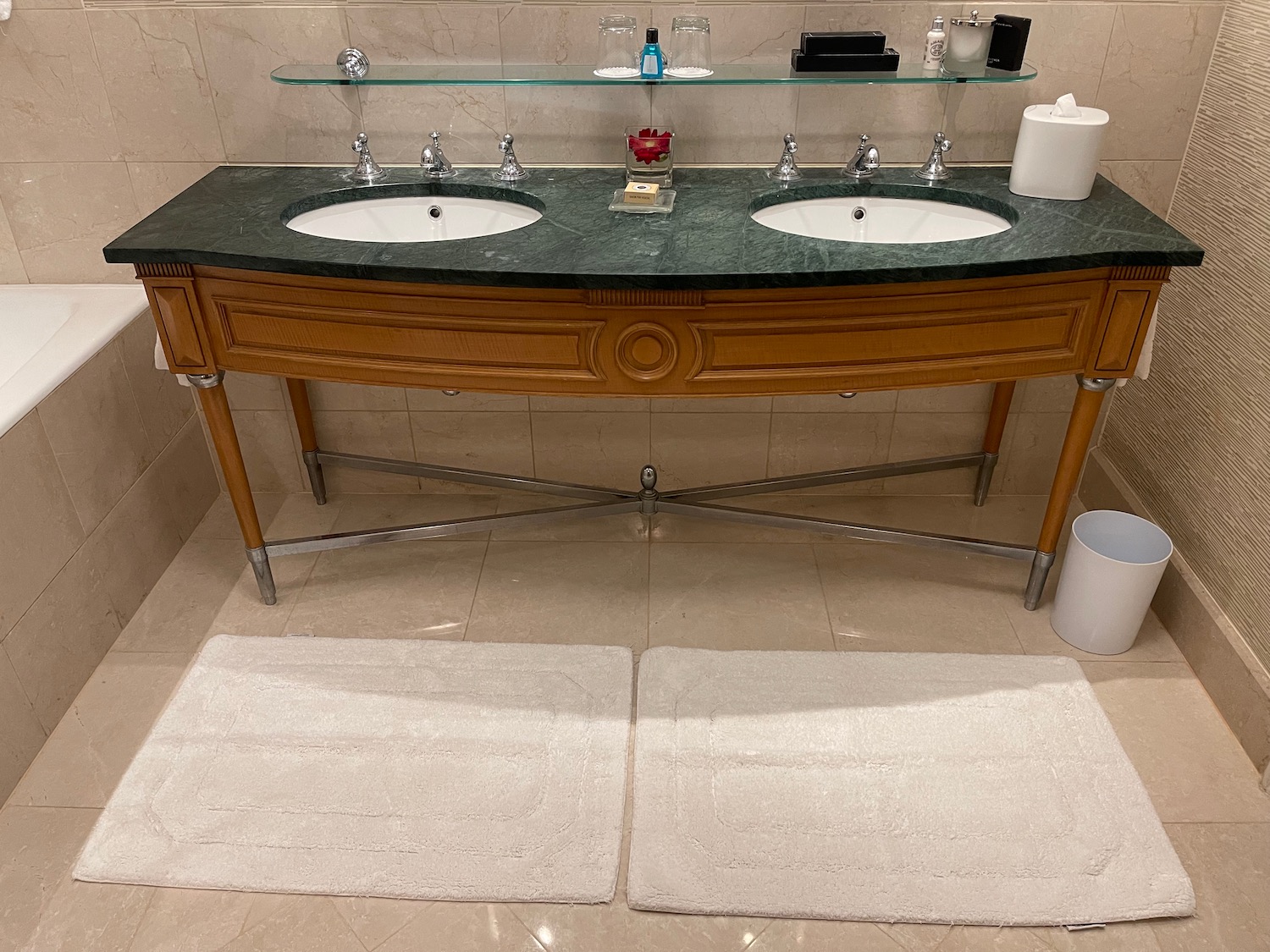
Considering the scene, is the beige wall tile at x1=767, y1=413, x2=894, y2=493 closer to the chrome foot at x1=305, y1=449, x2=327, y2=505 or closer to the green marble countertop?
the green marble countertop

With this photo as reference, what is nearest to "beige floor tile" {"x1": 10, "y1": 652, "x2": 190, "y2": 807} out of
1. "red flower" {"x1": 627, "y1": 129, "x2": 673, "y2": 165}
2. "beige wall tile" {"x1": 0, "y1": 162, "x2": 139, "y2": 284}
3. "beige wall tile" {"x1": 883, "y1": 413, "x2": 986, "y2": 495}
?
"beige wall tile" {"x1": 0, "y1": 162, "x2": 139, "y2": 284}

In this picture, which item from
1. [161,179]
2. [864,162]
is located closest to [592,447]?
[864,162]

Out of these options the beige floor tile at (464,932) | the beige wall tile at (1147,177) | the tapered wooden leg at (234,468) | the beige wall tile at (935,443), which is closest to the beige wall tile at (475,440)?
the tapered wooden leg at (234,468)

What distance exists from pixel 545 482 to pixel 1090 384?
3.86 feet

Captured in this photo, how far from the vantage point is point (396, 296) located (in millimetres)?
1604

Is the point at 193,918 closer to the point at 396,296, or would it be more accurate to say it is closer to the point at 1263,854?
the point at 396,296

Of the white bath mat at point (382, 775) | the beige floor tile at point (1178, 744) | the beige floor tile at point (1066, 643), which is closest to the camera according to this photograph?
the white bath mat at point (382, 775)

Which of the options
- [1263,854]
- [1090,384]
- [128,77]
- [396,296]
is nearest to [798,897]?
[1263,854]

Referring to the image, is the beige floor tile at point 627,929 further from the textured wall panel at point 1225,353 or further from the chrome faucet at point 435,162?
the chrome faucet at point 435,162

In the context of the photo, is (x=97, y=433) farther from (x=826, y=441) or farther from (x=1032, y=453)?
(x=1032, y=453)

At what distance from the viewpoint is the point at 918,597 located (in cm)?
210

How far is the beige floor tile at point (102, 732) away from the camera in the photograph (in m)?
1.68

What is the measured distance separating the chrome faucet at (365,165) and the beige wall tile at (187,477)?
0.80m

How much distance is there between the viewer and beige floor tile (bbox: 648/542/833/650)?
199 centimetres
